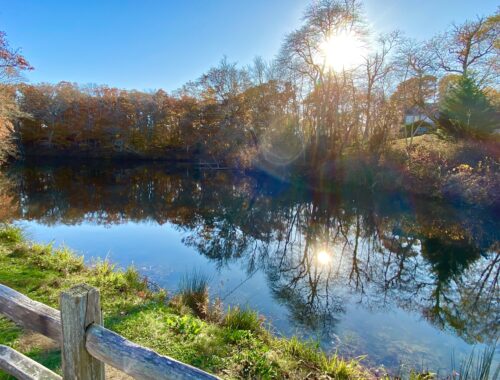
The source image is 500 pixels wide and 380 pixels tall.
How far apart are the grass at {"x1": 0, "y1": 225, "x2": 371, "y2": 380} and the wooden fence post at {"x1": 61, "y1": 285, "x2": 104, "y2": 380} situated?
75.7 inches

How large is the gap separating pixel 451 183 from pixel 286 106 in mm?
15552

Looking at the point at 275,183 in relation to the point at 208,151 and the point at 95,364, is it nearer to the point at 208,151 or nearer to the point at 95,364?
the point at 208,151

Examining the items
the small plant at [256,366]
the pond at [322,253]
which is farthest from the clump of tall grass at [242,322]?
the pond at [322,253]

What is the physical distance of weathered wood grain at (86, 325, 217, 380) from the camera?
57.2 inches

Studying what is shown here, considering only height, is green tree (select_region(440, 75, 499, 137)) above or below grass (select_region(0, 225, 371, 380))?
above

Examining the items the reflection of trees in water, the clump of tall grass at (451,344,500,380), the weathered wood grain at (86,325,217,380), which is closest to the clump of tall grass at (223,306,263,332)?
the reflection of trees in water

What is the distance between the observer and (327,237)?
38.1ft

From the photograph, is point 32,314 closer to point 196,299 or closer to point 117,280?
point 196,299

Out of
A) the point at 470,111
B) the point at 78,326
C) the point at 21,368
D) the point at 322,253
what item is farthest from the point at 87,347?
the point at 470,111

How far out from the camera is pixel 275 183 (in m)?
25.4

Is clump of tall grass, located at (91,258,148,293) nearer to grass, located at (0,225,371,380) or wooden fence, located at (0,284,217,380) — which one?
grass, located at (0,225,371,380)

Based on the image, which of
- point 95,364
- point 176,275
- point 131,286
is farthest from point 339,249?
point 95,364

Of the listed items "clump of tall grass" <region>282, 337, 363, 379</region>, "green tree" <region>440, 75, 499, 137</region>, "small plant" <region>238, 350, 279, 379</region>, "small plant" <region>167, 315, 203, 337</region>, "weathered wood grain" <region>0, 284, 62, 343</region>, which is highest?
"green tree" <region>440, 75, 499, 137</region>

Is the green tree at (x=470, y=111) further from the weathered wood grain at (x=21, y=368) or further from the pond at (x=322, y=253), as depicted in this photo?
the weathered wood grain at (x=21, y=368)
